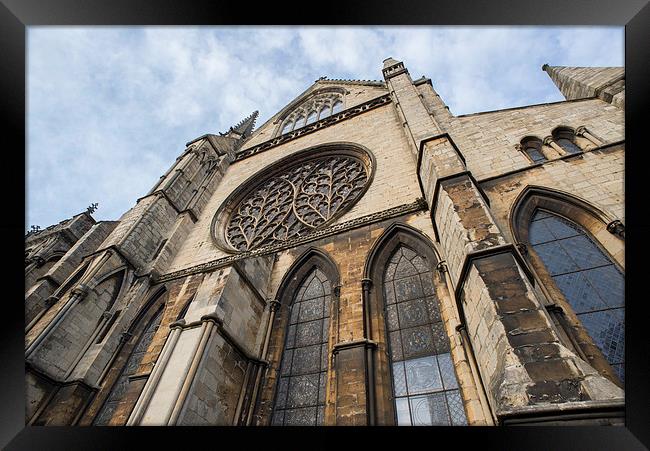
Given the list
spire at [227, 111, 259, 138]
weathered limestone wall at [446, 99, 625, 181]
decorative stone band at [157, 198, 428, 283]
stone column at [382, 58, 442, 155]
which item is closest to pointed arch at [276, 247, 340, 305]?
decorative stone band at [157, 198, 428, 283]

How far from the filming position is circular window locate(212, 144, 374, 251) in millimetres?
9164

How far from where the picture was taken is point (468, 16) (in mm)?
1535

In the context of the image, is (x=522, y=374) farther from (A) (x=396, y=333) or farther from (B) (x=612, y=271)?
(B) (x=612, y=271)

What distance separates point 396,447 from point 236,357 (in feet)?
14.6

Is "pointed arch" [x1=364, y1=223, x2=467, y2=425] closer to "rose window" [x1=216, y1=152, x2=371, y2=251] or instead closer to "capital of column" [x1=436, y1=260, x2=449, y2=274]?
"capital of column" [x1=436, y1=260, x2=449, y2=274]

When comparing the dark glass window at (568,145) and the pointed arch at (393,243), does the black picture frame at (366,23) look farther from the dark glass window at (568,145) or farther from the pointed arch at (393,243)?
the dark glass window at (568,145)

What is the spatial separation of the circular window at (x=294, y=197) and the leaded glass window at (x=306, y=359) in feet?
6.69

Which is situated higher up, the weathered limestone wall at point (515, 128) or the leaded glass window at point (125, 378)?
the weathered limestone wall at point (515, 128)

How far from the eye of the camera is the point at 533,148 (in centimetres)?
712

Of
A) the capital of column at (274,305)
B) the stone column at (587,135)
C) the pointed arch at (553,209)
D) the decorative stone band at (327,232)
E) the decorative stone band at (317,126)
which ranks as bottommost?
the capital of column at (274,305)

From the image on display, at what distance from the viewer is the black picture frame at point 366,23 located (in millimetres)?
1470

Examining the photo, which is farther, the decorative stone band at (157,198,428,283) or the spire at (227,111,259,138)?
the spire at (227,111,259,138)

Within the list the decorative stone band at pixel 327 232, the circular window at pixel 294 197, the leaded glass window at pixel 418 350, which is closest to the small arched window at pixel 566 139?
the decorative stone band at pixel 327 232

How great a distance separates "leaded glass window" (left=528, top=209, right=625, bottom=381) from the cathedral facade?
0.02 meters
